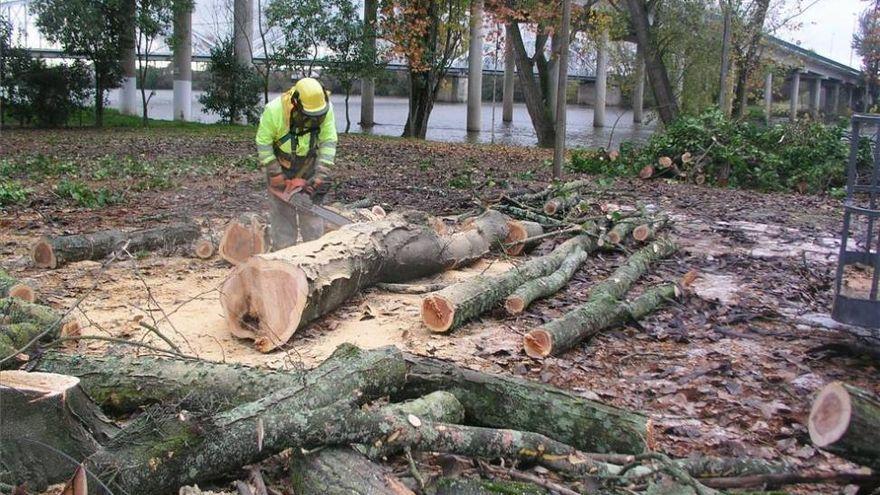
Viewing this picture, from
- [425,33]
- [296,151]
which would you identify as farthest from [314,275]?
[425,33]

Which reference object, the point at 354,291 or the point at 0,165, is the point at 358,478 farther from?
the point at 0,165

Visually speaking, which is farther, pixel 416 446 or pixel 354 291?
pixel 354 291

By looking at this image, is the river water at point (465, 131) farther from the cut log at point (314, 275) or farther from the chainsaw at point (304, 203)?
the cut log at point (314, 275)

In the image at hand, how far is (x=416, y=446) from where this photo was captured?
3.14m

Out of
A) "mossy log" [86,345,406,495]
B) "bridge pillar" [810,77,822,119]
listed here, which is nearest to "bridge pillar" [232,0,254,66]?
"mossy log" [86,345,406,495]

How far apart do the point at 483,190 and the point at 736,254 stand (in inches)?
165

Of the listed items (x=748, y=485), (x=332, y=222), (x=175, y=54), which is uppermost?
(x=175, y=54)

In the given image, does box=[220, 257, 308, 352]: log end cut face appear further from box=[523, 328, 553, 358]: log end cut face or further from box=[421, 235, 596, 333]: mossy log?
box=[523, 328, 553, 358]: log end cut face

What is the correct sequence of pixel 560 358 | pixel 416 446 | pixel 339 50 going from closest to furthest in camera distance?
pixel 416 446 < pixel 560 358 < pixel 339 50

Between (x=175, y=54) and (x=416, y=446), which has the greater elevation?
(x=175, y=54)

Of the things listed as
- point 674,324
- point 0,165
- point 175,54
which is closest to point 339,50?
point 175,54

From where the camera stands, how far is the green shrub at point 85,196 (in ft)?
32.3

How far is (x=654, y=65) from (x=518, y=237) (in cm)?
1466

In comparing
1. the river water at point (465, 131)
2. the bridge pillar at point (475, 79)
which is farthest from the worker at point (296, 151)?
the bridge pillar at point (475, 79)
